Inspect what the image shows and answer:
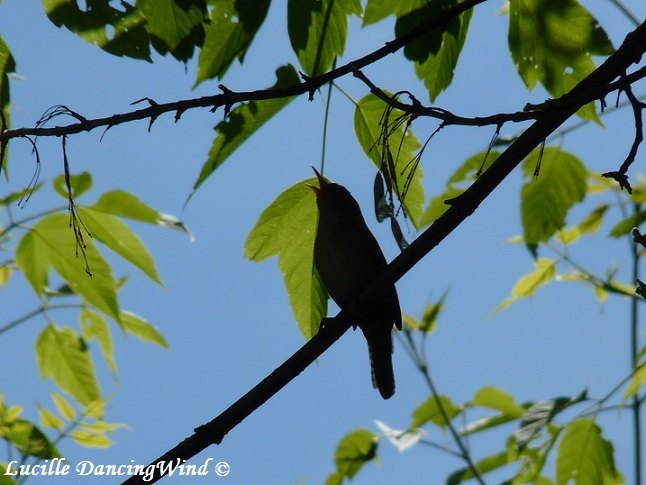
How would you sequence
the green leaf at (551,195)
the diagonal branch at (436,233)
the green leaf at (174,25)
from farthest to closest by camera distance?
the green leaf at (551,195)
the green leaf at (174,25)
the diagonal branch at (436,233)

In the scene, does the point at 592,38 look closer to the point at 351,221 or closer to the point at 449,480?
the point at 449,480

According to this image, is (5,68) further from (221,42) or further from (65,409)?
(65,409)

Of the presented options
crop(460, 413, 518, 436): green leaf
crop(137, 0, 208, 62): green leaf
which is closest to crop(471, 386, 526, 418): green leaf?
crop(460, 413, 518, 436): green leaf

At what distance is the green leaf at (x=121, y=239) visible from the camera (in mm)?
3029

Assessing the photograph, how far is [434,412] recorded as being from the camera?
3953 millimetres

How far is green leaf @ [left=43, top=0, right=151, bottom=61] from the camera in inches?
84.8

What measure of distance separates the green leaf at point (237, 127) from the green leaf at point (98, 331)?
1.49 meters

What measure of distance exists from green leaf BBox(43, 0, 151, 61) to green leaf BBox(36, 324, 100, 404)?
1729 mm

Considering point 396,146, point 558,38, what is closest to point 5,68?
point 396,146

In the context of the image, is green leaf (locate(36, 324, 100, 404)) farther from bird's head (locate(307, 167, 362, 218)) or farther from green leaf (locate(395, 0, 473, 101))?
green leaf (locate(395, 0, 473, 101))

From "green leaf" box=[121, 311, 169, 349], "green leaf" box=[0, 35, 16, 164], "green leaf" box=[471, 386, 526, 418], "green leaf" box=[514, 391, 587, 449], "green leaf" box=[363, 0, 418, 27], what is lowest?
"green leaf" box=[514, 391, 587, 449]

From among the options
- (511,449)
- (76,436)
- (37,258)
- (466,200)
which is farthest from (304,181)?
(76,436)

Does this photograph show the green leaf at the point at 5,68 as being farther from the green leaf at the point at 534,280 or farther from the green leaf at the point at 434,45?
the green leaf at the point at 534,280

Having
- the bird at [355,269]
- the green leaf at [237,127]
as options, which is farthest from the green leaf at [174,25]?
the bird at [355,269]
